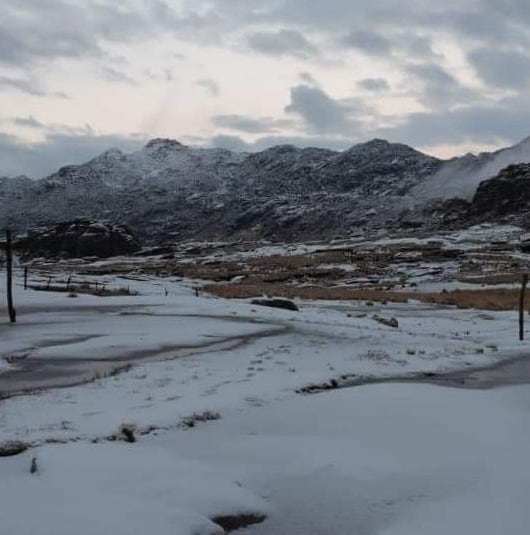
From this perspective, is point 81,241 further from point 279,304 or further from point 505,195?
point 279,304

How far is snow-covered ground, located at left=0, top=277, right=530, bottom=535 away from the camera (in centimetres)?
753

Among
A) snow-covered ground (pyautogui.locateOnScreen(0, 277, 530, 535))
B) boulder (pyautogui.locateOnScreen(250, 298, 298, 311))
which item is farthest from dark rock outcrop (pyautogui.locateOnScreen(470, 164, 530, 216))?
snow-covered ground (pyautogui.locateOnScreen(0, 277, 530, 535))

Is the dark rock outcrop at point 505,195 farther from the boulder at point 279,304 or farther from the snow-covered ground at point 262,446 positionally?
the snow-covered ground at point 262,446

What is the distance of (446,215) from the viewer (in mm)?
173250

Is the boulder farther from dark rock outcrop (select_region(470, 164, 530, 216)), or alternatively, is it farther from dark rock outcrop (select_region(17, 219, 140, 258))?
dark rock outcrop (select_region(470, 164, 530, 216))

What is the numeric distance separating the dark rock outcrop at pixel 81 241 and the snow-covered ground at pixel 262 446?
466ft

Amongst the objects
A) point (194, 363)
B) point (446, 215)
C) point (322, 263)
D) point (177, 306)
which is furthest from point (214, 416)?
point (446, 215)

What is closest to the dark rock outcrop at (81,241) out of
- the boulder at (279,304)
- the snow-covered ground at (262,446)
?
the boulder at (279,304)

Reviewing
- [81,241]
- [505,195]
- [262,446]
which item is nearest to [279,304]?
[262,446]

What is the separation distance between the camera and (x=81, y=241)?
6299 inches

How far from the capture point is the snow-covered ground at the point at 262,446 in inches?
296

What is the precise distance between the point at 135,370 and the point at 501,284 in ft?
155

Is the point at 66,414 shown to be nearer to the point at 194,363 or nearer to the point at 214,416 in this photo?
the point at 214,416

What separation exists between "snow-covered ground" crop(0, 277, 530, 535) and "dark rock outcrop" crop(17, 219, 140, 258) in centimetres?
14191
